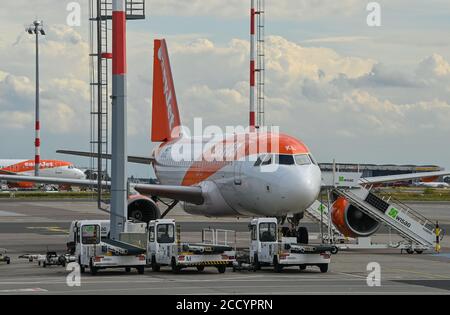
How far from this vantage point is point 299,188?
37.3m

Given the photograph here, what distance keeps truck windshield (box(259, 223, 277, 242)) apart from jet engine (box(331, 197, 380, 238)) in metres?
9.65

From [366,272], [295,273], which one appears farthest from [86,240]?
[366,272]

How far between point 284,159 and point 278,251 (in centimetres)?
570

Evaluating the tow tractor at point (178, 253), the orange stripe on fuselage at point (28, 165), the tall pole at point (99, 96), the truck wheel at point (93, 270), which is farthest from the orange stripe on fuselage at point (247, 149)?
the orange stripe on fuselage at point (28, 165)

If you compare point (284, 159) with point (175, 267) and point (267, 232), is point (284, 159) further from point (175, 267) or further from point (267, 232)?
point (175, 267)

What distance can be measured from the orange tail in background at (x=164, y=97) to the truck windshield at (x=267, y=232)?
19525 millimetres

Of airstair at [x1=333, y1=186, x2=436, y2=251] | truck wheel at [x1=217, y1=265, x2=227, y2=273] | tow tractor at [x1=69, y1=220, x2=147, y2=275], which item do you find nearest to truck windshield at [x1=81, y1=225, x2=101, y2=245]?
tow tractor at [x1=69, y1=220, x2=147, y2=275]

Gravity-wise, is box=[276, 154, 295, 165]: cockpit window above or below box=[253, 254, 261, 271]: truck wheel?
above

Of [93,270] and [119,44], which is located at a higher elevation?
[119,44]

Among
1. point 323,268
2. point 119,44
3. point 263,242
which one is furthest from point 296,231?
point 119,44

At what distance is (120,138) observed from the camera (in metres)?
37.1

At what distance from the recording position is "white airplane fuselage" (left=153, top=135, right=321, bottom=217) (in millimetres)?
37562

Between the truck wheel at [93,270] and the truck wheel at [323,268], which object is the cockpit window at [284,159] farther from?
the truck wheel at [93,270]

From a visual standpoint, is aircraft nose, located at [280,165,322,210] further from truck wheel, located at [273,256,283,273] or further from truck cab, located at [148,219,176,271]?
truck cab, located at [148,219,176,271]
